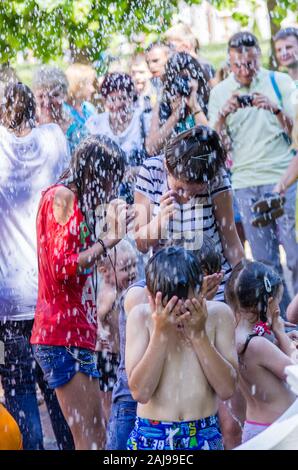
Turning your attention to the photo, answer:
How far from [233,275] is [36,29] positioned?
6.08m

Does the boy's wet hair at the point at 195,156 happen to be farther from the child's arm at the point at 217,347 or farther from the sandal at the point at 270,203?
the sandal at the point at 270,203

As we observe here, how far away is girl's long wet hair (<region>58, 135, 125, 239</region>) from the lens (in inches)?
181

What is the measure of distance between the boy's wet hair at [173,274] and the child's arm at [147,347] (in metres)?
0.06

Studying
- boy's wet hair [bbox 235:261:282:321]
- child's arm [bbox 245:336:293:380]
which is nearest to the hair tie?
boy's wet hair [bbox 235:261:282:321]

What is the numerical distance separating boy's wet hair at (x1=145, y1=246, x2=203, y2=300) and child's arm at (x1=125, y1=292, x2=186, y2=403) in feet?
0.20

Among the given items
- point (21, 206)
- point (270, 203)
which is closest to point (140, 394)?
point (21, 206)

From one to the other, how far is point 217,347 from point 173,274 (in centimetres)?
34

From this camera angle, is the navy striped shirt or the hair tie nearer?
the hair tie

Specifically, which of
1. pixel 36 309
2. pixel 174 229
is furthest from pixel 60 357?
pixel 174 229

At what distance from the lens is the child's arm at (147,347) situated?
11.9ft

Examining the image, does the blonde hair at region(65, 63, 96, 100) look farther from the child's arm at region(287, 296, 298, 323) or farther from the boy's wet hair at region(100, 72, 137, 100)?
the child's arm at region(287, 296, 298, 323)

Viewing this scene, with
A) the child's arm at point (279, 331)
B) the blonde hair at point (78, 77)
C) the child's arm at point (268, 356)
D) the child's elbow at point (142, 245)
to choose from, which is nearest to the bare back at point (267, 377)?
the child's arm at point (268, 356)

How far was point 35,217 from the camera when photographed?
516 cm
